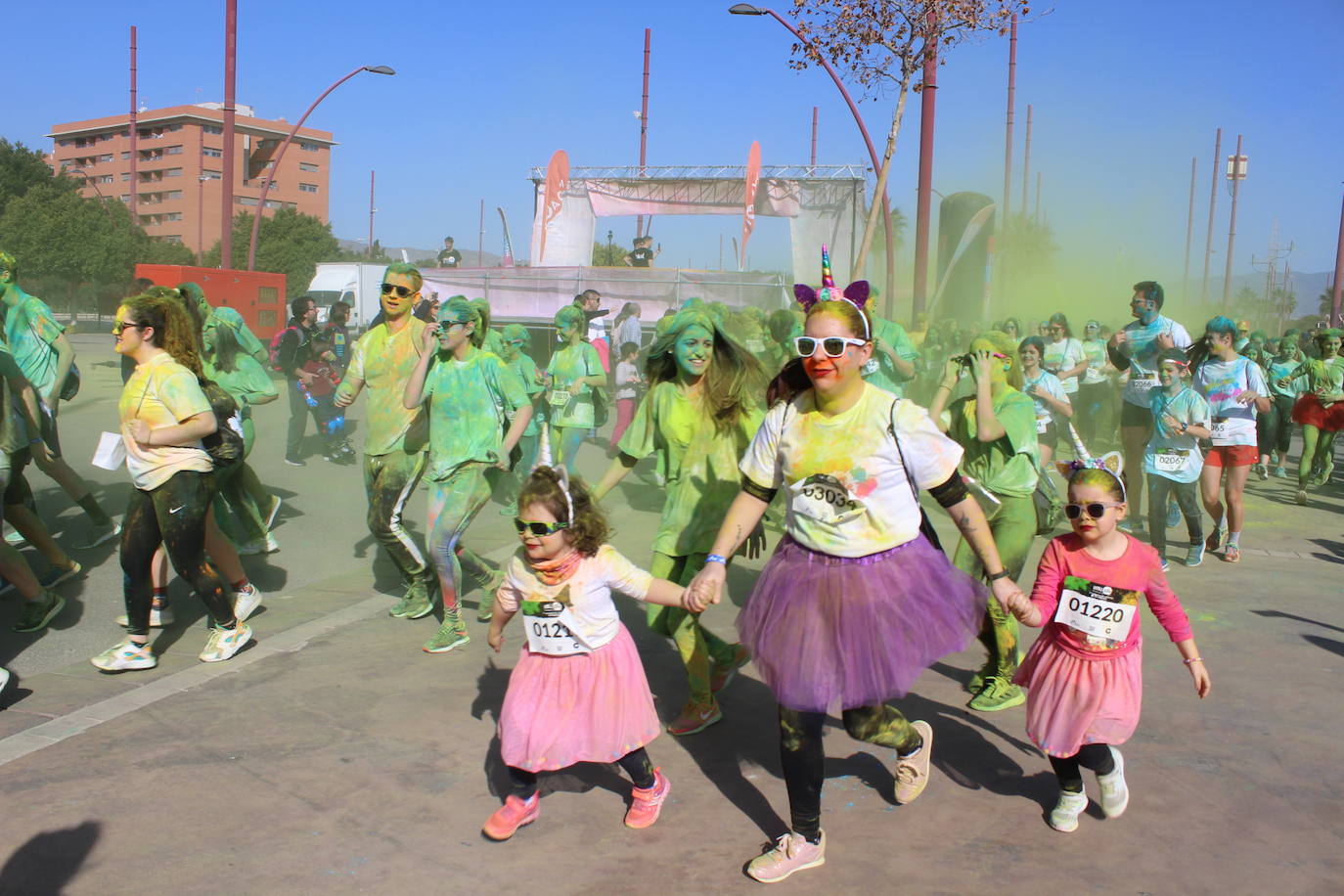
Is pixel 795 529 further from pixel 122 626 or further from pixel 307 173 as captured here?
pixel 307 173

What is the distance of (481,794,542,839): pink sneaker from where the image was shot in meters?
3.72

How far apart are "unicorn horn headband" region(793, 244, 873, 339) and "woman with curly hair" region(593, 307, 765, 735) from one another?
55cm

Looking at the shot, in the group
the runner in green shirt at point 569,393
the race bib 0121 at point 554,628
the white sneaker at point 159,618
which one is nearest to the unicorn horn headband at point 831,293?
the race bib 0121 at point 554,628

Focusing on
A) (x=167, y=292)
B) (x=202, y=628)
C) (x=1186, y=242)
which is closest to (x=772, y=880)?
(x=202, y=628)

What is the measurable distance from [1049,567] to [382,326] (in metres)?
3.92

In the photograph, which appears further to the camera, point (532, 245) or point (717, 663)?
point (532, 245)

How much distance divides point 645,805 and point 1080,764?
4.90 feet

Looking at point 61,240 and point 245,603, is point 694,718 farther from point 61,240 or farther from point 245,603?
point 61,240

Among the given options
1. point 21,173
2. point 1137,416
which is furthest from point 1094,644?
point 21,173

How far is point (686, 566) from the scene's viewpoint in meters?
4.87

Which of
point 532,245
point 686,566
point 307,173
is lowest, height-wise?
point 686,566

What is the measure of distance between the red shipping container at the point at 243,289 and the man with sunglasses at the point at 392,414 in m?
18.8

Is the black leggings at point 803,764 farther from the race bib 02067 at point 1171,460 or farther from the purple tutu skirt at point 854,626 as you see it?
the race bib 02067 at point 1171,460

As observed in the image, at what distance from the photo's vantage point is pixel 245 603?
6.21 meters
